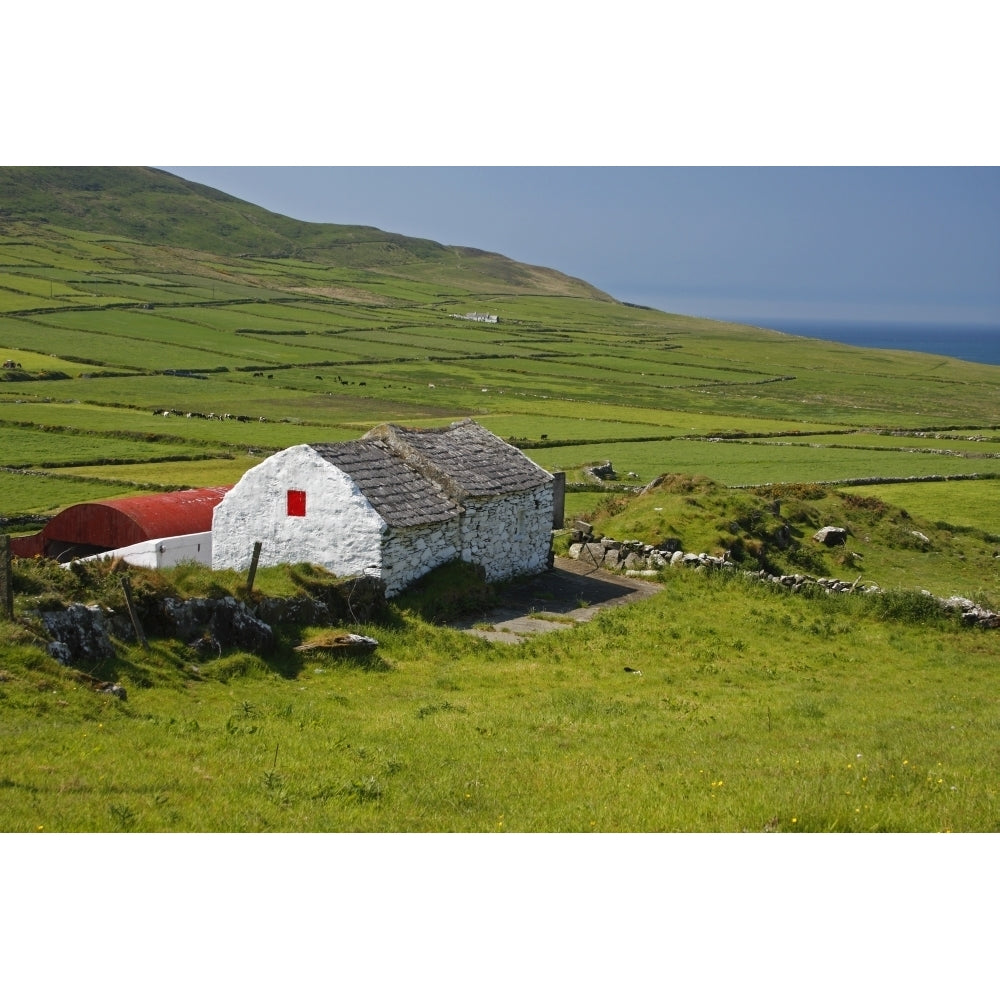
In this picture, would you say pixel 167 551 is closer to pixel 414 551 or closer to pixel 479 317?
pixel 414 551

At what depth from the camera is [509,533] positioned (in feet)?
96.5

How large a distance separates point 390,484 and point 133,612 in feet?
31.3

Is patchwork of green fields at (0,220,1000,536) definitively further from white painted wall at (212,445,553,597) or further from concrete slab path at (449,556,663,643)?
concrete slab path at (449,556,663,643)

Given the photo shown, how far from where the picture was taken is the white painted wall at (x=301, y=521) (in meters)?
24.8

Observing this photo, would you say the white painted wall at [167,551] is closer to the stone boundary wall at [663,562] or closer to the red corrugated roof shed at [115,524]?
the red corrugated roof shed at [115,524]

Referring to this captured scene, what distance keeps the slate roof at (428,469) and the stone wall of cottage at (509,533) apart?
356mm

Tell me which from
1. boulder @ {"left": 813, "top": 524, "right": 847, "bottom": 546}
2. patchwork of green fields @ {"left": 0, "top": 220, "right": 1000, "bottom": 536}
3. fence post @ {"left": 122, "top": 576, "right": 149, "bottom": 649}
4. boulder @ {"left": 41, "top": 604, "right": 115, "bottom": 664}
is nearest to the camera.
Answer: boulder @ {"left": 41, "top": 604, "right": 115, "bottom": 664}

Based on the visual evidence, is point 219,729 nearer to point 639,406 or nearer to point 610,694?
point 610,694

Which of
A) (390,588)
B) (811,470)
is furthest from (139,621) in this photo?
(811,470)

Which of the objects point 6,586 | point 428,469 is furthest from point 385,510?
point 6,586

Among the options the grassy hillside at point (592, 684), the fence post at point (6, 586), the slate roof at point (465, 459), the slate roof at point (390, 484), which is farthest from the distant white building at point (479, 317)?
the fence post at point (6, 586)

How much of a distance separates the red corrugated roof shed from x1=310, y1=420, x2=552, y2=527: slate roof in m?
6.83

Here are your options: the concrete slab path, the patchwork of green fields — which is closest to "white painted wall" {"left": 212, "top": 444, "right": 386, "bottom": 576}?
the concrete slab path

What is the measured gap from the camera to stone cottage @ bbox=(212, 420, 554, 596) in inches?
984
